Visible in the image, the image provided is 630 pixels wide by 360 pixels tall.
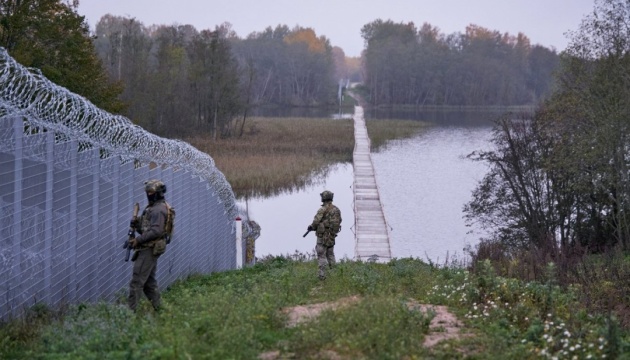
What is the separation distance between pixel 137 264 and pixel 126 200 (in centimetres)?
303

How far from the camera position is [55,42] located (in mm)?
31203

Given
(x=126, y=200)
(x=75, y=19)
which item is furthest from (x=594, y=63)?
(x=126, y=200)

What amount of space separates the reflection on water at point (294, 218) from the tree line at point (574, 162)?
552 cm

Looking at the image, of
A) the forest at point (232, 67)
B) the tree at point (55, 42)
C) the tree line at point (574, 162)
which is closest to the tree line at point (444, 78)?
the forest at point (232, 67)

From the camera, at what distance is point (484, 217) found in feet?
112

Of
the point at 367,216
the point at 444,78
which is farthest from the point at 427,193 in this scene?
the point at 444,78

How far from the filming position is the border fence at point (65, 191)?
Answer: 8.77 metres

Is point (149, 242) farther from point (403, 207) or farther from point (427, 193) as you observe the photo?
point (427, 193)

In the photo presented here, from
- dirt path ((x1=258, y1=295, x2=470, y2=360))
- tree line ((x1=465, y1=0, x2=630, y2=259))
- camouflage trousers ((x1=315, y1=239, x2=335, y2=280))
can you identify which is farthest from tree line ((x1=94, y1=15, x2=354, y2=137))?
dirt path ((x1=258, y1=295, x2=470, y2=360))

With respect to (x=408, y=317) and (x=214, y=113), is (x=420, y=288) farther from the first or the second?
(x=214, y=113)

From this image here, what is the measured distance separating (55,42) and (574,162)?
1870cm

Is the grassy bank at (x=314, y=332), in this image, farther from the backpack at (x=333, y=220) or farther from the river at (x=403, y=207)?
the river at (x=403, y=207)

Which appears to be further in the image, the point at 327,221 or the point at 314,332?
the point at 327,221

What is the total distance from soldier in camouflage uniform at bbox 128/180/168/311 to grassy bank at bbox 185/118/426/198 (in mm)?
30420
